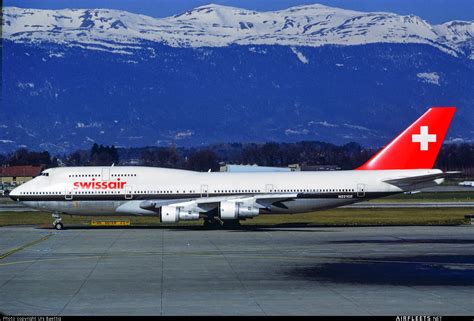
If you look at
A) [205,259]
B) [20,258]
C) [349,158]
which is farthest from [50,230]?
[349,158]

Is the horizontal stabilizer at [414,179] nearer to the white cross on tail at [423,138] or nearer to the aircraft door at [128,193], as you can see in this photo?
the white cross on tail at [423,138]

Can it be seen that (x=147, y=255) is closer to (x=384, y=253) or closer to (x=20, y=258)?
(x=20, y=258)

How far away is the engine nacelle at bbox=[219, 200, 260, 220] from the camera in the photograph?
2020 inches

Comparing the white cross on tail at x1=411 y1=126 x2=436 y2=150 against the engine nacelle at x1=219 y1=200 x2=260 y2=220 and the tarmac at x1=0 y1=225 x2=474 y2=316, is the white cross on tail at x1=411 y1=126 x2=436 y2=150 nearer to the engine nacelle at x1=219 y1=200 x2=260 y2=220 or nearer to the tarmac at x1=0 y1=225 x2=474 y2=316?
the tarmac at x1=0 y1=225 x2=474 y2=316

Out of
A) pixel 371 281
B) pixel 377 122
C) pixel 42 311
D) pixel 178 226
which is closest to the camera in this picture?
pixel 42 311

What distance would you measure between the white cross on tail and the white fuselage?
189 centimetres

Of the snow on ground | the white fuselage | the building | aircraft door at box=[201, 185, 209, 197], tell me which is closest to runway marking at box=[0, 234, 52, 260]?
the white fuselage

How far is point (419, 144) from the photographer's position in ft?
180

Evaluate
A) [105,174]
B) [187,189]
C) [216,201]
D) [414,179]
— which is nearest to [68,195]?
[105,174]

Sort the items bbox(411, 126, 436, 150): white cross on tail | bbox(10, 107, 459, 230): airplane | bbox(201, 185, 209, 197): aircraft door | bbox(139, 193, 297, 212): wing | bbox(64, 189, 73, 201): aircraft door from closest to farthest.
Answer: bbox(139, 193, 297, 212): wing < bbox(10, 107, 459, 230): airplane < bbox(201, 185, 209, 197): aircraft door < bbox(64, 189, 73, 201): aircraft door < bbox(411, 126, 436, 150): white cross on tail

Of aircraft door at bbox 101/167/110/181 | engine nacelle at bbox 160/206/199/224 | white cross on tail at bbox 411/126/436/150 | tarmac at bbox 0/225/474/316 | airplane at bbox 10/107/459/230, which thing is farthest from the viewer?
white cross on tail at bbox 411/126/436/150

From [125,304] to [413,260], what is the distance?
14.3 meters

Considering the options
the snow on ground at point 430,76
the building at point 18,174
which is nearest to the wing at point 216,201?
the snow on ground at point 430,76

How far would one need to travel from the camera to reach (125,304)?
21.6 meters
